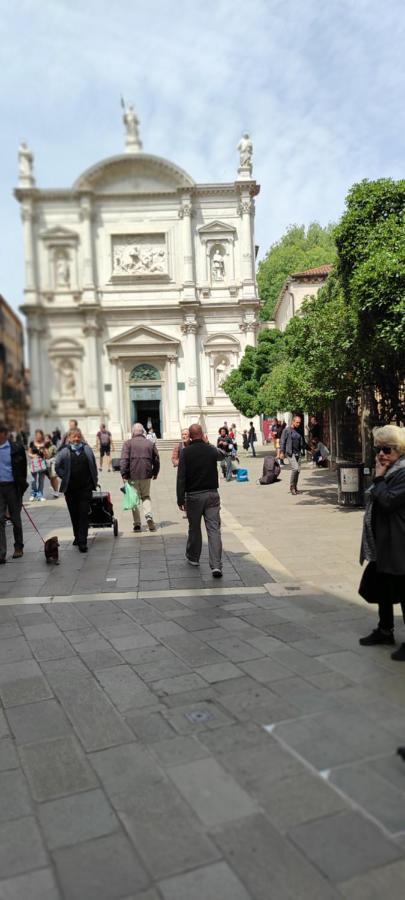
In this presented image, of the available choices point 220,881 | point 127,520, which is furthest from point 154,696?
point 127,520

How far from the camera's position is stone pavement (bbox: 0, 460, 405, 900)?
234cm

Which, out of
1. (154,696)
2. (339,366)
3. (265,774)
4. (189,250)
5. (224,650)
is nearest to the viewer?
(265,774)

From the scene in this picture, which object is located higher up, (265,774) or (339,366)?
(339,366)

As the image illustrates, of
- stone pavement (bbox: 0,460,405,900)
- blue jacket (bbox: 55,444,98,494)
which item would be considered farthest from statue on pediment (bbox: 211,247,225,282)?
stone pavement (bbox: 0,460,405,900)

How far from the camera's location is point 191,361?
123 ft

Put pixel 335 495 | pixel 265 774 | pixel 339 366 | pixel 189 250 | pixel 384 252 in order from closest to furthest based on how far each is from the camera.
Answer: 1. pixel 265 774
2. pixel 384 252
3. pixel 339 366
4. pixel 335 495
5. pixel 189 250

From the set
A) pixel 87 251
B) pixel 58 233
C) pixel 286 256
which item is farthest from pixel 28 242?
pixel 286 256

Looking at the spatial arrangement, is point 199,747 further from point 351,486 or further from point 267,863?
point 351,486

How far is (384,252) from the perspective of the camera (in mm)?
8727

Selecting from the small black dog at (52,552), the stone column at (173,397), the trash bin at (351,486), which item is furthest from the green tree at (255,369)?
the small black dog at (52,552)

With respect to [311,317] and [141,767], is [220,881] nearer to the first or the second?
[141,767]

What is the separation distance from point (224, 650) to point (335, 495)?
9708 millimetres

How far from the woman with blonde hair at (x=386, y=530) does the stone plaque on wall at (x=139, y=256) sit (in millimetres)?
35049

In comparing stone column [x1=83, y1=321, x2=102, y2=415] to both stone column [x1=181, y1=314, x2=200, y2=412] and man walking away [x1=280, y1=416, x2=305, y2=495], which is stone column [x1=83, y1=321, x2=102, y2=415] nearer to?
stone column [x1=181, y1=314, x2=200, y2=412]
